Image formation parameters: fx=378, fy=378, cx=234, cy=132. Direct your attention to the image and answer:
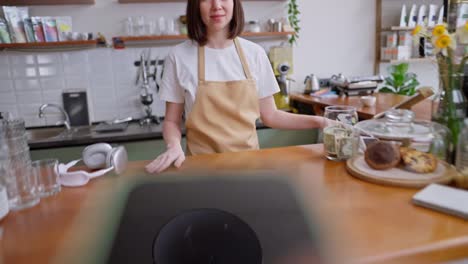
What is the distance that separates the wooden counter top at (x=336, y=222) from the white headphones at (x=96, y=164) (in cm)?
2

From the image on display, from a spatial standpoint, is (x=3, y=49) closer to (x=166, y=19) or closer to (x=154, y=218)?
(x=166, y=19)

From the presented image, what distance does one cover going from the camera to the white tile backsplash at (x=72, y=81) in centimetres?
282

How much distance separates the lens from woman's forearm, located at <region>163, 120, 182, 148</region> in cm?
130

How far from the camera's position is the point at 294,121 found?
1.44m

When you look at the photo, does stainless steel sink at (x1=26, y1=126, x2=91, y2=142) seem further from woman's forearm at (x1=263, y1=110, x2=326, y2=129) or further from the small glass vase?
the small glass vase

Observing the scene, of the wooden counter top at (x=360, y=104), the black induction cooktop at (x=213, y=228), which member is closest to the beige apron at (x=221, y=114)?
the black induction cooktop at (x=213, y=228)

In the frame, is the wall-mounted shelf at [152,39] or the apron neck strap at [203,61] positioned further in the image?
the wall-mounted shelf at [152,39]

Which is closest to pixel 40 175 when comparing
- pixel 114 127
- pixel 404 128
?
pixel 404 128

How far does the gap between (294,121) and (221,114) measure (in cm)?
28

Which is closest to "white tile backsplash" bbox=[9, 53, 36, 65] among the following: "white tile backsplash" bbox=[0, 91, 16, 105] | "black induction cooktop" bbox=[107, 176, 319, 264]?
"white tile backsplash" bbox=[0, 91, 16, 105]

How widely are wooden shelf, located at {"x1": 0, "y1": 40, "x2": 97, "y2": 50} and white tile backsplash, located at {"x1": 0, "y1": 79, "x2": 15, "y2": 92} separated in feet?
0.82

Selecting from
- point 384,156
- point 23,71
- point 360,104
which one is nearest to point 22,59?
point 23,71

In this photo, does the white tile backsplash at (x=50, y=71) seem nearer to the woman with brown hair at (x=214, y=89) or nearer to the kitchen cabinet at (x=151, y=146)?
the kitchen cabinet at (x=151, y=146)

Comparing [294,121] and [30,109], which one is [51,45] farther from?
[294,121]
